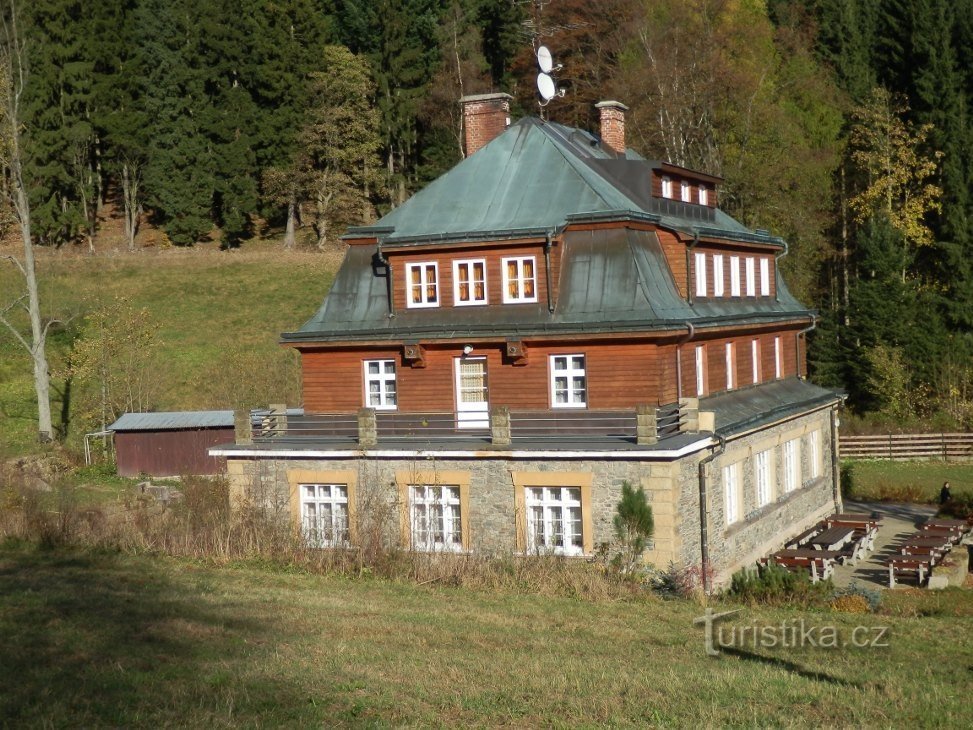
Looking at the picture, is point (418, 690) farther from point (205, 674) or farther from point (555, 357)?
point (555, 357)

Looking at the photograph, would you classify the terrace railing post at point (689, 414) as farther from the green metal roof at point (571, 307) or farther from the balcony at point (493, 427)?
the green metal roof at point (571, 307)

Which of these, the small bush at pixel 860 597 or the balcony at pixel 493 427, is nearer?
the small bush at pixel 860 597

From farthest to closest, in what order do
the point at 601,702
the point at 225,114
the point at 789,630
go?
1. the point at 225,114
2. the point at 789,630
3. the point at 601,702

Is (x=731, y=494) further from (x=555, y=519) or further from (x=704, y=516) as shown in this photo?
(x=555, y=519)

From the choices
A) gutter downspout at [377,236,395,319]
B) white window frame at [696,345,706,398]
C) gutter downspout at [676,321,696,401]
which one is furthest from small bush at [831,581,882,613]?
gutter downspout at [377,236,395,319]

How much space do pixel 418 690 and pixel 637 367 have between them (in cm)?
1363

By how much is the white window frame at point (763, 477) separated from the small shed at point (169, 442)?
54.1 ft

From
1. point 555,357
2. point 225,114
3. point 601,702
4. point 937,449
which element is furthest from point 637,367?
point 225,114

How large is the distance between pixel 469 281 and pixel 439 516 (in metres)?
5.59

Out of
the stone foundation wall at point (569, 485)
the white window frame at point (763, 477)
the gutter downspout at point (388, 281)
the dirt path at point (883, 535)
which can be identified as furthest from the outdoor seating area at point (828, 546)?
the gutter downspout at point (388, 281)

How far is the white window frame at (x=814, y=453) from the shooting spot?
31.5 m

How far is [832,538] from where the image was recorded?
26.4 m

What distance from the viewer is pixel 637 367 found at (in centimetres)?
2425

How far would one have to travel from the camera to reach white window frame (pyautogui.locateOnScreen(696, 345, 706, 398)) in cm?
2653
